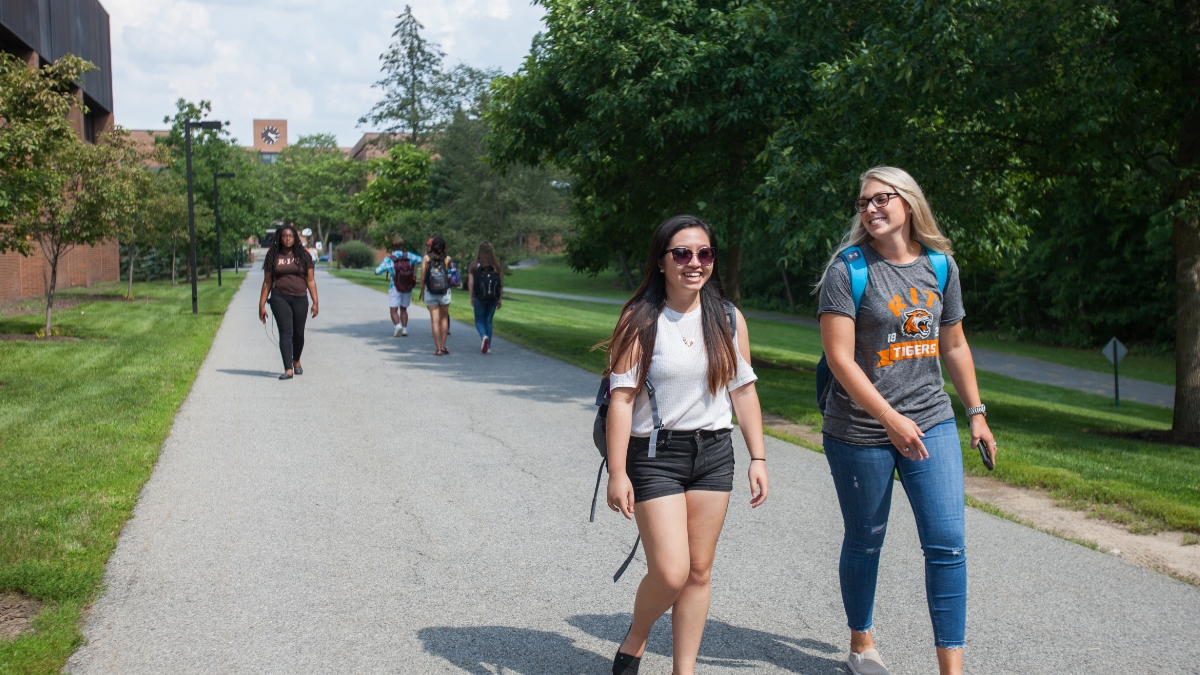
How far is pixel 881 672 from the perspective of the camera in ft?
12.1

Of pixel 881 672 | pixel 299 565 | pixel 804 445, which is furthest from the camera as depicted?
pixel 804 445

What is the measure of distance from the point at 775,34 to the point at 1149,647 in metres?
9.95

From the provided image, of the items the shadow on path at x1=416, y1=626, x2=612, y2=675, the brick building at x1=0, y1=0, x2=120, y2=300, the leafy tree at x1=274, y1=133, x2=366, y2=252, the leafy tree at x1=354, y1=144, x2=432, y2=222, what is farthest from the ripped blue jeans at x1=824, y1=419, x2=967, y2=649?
the leafy tree at x1=274, y1=133, x2=366, y2=252

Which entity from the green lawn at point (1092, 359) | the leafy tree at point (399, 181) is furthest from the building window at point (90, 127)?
the green lawn at point (1092, 359)

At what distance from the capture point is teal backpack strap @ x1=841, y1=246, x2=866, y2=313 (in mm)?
3537

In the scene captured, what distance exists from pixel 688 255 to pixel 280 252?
9.30m

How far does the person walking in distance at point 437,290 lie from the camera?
1502 cm

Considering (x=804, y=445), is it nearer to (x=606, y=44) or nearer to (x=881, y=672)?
(x=881, y=672)

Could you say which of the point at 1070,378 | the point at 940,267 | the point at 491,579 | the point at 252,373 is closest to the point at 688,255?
the point at 940,267

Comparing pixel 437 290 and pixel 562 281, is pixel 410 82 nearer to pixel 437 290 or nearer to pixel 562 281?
pixel 562 281

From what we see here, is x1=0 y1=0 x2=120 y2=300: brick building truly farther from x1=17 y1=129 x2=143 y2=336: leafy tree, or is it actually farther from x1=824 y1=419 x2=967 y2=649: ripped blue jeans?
x1=824 y1=419 x2=967 y2=649: ripped blue jeans

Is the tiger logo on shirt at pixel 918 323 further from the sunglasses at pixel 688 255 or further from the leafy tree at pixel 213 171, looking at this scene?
the leafy tree at pixel 213 171

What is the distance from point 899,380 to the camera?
353cm

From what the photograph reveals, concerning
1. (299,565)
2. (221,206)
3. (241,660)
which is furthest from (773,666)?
(221,206)
